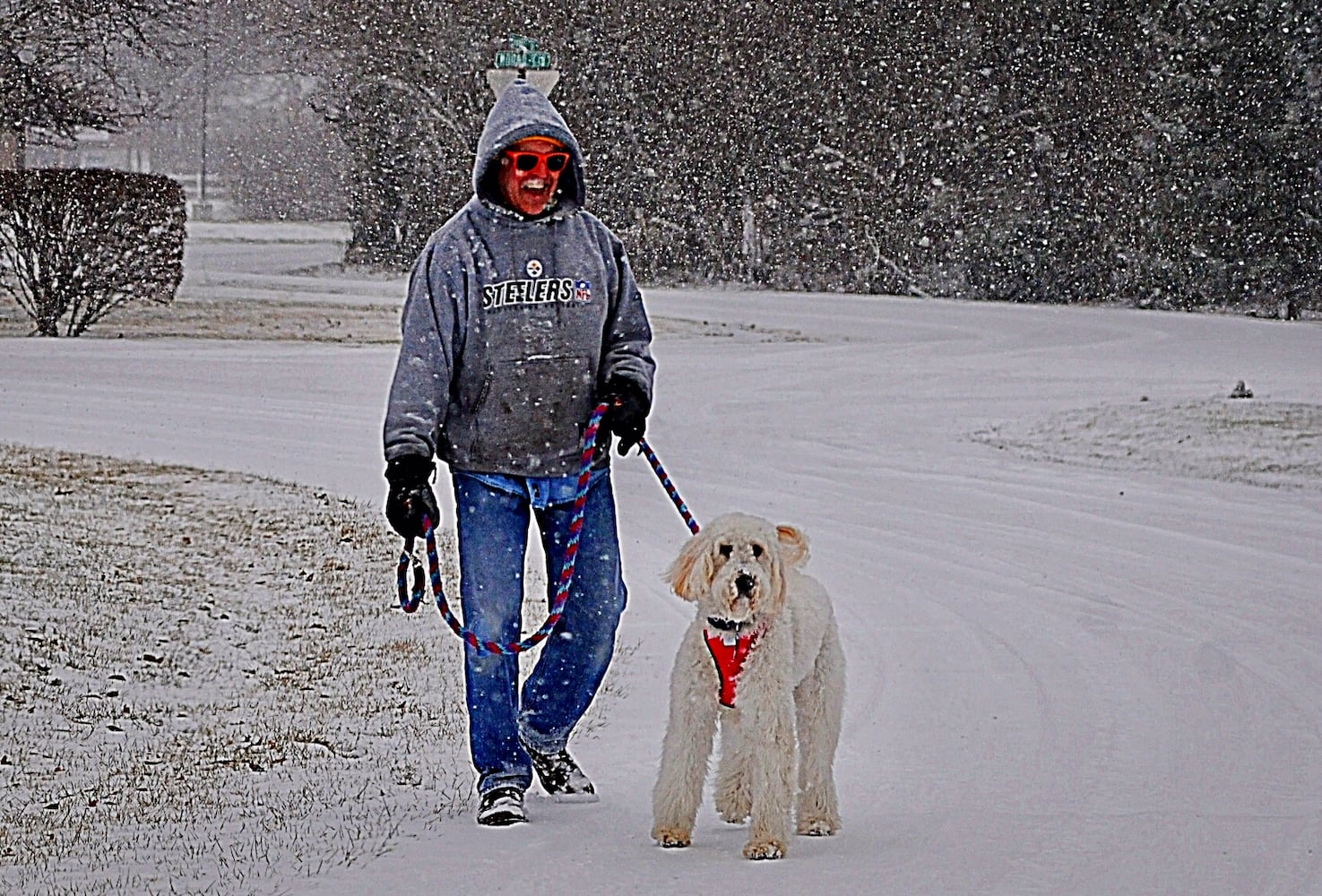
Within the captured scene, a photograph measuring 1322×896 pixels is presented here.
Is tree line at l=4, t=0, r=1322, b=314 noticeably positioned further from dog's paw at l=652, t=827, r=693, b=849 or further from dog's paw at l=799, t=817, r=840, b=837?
dog's paw at l=652, t=827, r=693, b=849

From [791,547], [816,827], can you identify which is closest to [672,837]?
[816,827]

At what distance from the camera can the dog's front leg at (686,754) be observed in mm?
5008

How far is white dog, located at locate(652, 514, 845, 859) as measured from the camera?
484cm

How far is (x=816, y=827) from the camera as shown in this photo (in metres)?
5.29

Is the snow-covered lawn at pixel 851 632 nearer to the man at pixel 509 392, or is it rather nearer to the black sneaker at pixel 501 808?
the black sneaker at pixel 501 808

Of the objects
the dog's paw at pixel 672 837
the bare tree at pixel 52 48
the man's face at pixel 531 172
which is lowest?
the dog's paw at pixel 672 837

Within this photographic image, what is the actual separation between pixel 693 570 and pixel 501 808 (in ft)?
3.09

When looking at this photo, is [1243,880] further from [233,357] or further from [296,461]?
[233,357]

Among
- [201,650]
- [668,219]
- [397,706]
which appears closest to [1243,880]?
[397,706]

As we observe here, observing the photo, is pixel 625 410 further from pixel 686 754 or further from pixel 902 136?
pixel 902 136

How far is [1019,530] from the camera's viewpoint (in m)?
11.5

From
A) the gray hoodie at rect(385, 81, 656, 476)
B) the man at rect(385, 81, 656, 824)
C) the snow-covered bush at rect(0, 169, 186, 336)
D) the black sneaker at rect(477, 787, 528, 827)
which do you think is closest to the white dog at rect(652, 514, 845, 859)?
Result: the black sneaker at rect(477, 787, 528, 827)

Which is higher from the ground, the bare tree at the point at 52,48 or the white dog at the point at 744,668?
the bare tree at the point at 52,48

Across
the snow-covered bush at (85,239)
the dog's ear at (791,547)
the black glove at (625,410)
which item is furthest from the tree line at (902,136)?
the dog's ear at (791,547)
